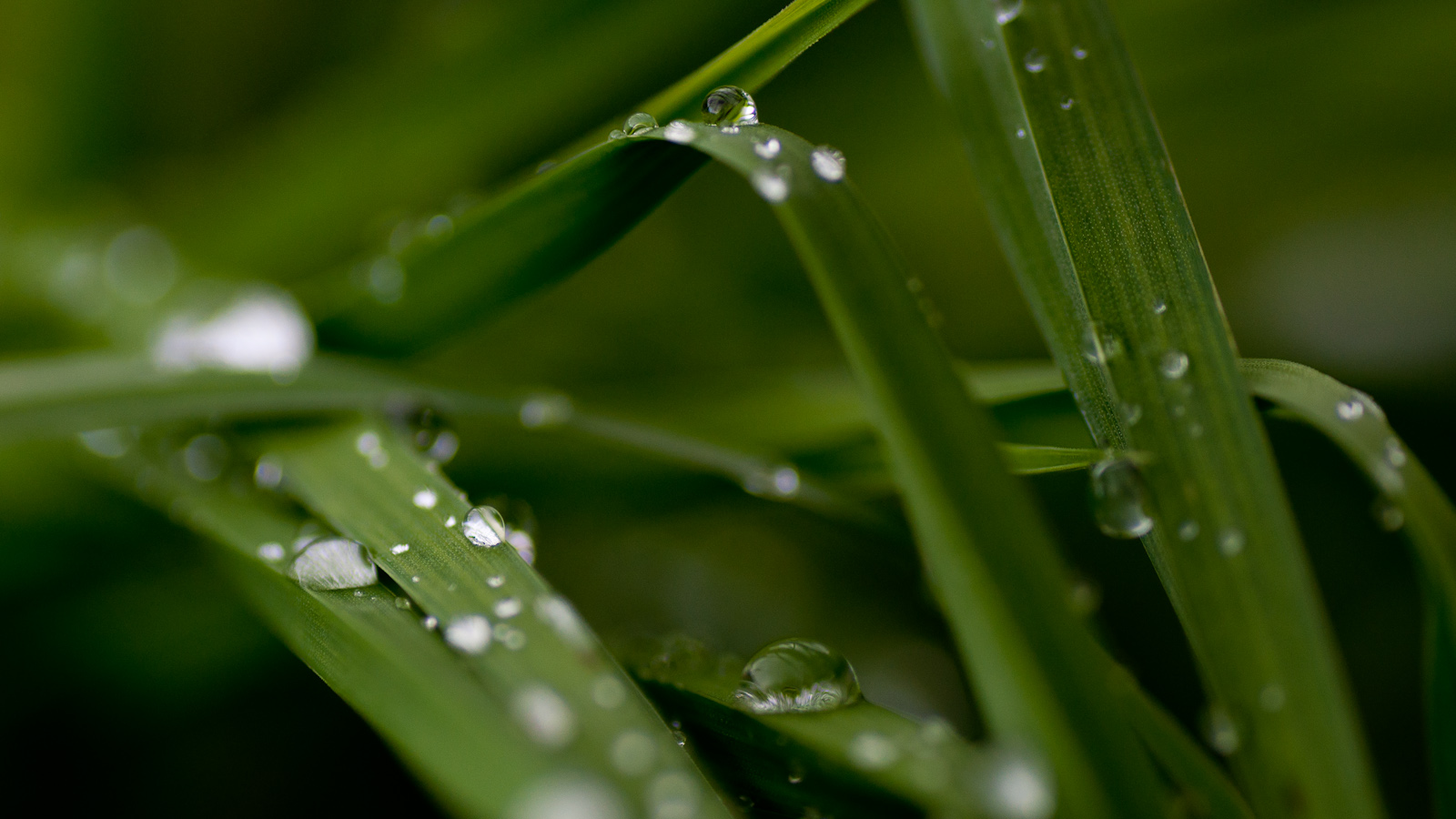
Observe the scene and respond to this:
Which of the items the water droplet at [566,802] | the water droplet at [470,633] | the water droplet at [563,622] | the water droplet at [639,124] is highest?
the water droplet at [639,124]

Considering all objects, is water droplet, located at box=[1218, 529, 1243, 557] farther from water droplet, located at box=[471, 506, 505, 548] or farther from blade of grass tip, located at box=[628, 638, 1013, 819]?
water droplet, located at box=[471, 506, 505, 548]

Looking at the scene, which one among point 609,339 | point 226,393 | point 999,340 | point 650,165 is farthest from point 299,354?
point 999,340

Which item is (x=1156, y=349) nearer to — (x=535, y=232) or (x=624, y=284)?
(x=535, y=232)

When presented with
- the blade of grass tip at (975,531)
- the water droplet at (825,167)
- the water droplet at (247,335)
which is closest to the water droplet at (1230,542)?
the blade of grass tip at (975,531)

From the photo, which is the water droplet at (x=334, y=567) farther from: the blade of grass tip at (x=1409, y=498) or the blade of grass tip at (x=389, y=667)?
the blade of grass tip at (x=1409, y=498)

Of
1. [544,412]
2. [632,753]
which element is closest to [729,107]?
[544,412]
